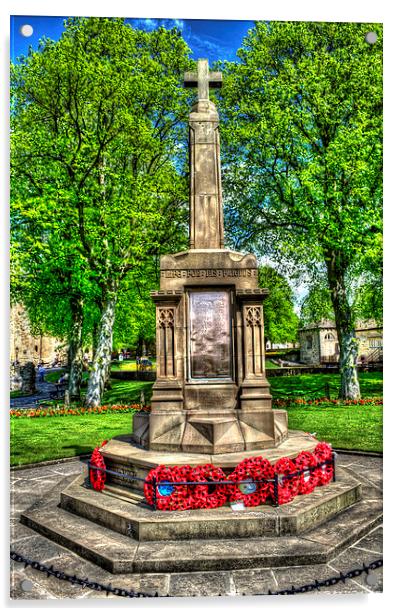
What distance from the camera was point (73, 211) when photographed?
15344mm

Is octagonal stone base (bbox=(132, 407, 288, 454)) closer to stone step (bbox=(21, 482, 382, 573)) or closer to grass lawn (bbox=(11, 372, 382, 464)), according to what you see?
stone step (bbox=(21, 482, 382, 573))

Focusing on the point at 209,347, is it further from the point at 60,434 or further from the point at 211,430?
the point at 60,434

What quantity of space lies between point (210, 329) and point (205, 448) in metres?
1.93

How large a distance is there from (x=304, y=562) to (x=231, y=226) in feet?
45.7

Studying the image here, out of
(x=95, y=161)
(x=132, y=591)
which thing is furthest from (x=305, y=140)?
(x=132, y=591)

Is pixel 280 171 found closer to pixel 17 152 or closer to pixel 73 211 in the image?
pixel 73 211

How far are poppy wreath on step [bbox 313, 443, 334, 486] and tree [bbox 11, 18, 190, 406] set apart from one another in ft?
31.7

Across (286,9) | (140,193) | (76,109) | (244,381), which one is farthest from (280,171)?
(244,381)

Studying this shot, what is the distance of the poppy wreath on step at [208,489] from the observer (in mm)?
6270

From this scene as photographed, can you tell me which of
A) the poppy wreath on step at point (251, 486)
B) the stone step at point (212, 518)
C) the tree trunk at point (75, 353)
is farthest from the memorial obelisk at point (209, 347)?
the tree trunk at point (75, 353)

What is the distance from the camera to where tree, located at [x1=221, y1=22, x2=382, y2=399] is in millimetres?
12742

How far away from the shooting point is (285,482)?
645cm

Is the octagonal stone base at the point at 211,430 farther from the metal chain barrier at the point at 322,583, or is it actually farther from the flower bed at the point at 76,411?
the flower bed at the point at 76,411

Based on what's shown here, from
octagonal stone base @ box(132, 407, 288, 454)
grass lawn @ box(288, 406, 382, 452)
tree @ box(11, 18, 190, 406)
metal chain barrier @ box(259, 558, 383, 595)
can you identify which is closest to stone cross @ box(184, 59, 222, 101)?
tree @ box(11, 18, 190, 406)
